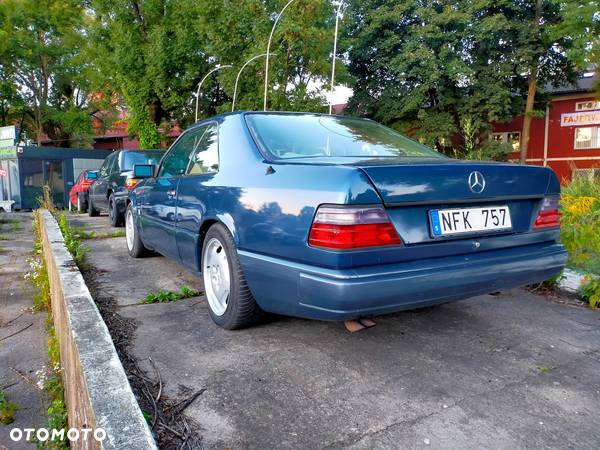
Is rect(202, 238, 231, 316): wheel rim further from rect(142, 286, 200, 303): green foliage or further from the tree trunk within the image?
the tree trunk

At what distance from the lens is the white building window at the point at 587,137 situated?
25156 mm

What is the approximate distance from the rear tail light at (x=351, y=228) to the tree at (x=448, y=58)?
22.1 meters

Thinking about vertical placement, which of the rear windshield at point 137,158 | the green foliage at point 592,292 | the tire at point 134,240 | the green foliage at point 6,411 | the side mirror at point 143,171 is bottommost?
the green foliage at point 6,411

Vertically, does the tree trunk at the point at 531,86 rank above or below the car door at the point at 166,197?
above

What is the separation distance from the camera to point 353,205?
6.75ft

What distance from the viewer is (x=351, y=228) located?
2.05 metres

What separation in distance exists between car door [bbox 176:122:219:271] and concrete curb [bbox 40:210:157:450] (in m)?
0.77

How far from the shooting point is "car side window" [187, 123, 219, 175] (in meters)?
3.17

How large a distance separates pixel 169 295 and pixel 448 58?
23.0 m

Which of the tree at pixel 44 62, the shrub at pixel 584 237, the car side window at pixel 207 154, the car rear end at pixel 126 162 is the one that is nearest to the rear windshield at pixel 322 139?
the car side window at pixel 207 154

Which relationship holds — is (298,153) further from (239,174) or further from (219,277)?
(219,277)

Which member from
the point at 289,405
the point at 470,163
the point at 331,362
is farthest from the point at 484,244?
the point at 289,405

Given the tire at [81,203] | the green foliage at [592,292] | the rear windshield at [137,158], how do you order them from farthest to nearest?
the tire at [81,203] → the rear windshield at [137,158] → the green foliage at [592,292]

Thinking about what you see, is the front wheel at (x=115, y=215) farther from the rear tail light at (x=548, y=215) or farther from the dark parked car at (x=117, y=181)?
the rear tail light at (x=548, y=215)
